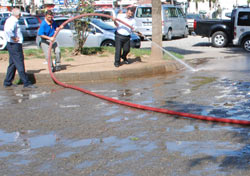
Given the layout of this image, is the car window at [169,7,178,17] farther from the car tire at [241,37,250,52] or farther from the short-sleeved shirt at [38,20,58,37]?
the short-sleeved shirt at [38,20,58,37]

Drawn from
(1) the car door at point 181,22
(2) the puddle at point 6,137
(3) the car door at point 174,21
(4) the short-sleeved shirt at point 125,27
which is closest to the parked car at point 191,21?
(1) the car door at point 181,22

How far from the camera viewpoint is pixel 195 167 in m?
4.82

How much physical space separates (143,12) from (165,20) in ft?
4.52

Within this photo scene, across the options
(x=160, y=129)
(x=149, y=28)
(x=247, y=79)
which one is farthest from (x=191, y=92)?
(x=149, y=28)

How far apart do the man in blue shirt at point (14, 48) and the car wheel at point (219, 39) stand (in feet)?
42.2

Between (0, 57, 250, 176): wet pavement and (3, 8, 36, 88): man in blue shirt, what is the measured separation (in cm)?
45

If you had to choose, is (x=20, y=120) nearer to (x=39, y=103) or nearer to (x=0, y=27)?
(x=39, y=103)

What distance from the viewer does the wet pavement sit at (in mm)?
4934

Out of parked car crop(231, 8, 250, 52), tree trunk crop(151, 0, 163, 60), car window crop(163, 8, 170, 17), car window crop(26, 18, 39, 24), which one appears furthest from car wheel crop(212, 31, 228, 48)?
car window crop(26, 18, 39, 24)

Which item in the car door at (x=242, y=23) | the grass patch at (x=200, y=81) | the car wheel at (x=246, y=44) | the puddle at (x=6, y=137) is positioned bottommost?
the puddle at (x=6, y=137)

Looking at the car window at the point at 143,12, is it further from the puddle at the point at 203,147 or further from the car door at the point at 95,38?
the puddle at the point at 203,147

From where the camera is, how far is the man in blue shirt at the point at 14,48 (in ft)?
33.3

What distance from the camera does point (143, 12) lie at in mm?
26281

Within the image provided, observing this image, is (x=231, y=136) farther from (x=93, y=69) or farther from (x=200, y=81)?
(x=93, y=69)
